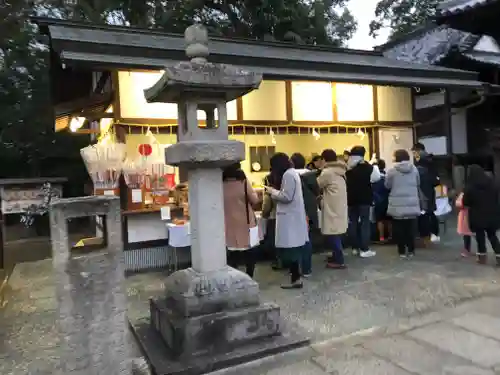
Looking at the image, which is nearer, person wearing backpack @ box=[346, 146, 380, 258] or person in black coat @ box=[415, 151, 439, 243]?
person wearing backpack @ box=[346, 146, 380, 258]

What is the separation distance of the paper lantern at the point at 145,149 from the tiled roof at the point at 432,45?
9005 millimetres

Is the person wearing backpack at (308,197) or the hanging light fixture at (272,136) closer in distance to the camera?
the person wearing backpack at (308,197)

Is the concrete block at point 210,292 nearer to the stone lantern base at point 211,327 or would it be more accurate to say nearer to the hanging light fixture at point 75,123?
the stone lantern base at point 211,327

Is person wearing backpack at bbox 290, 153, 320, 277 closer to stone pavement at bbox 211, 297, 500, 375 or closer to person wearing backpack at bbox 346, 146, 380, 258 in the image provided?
person wearing backpack at bbox 346, 146, 380, 258

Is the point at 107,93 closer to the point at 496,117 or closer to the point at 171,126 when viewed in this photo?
the point at 171,126

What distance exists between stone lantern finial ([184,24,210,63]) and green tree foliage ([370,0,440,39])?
70.6 ft

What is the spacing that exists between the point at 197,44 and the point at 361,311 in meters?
3.81

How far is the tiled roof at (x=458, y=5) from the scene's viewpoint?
13.2m

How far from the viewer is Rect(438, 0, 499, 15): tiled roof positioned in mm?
13234

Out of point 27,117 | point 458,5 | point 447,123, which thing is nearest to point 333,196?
point 447,123

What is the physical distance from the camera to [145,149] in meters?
8.31

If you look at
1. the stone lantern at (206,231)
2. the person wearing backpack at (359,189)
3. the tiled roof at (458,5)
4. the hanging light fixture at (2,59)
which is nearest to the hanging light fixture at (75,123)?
the stone lantern at (206,231)

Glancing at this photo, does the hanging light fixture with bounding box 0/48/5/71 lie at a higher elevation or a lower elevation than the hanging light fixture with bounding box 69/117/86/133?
higher

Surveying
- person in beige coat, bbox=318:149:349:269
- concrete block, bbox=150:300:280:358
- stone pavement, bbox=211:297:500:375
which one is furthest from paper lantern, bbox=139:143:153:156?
stone pavement, bbox=211:297:500:375
